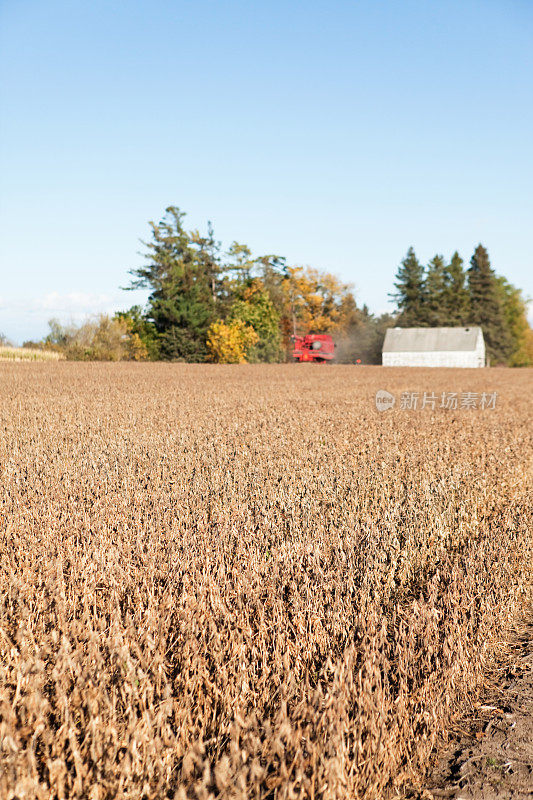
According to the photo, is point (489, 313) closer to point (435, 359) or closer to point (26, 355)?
point (435, 359)

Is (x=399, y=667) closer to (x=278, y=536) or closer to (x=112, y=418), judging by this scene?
(x=278, y=536)

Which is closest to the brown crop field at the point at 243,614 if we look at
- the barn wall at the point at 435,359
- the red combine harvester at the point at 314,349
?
the red combine harvester at the point at 314,349

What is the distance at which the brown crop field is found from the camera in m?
1.68

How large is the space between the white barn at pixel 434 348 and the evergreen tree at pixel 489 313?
9741 mm

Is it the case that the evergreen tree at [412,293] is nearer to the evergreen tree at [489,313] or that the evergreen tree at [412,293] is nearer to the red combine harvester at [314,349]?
the evergreen tree at [489,313]

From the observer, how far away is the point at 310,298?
62.8m

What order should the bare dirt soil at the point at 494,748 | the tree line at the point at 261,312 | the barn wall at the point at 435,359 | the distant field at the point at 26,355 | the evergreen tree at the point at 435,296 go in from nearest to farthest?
the bare dirt soil at the point at 494,748
the distant field at the point at 26,355
the tree line at the point at 261,312
the barn wall at the point at 435,359
the evergreen tree at the point at 435,296

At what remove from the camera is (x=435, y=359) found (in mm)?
58406

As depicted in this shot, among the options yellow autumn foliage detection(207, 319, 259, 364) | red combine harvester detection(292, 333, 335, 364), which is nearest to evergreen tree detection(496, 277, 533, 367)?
red combine harvester detection(292, 333, 335, 364)

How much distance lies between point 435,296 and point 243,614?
7104cm

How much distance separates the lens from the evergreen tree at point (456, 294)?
225 feet

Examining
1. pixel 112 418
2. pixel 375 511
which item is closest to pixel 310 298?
pixel 112 418

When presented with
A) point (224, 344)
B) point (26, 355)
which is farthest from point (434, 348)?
point (26, 355)

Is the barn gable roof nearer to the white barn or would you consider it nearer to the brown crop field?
the white barn
